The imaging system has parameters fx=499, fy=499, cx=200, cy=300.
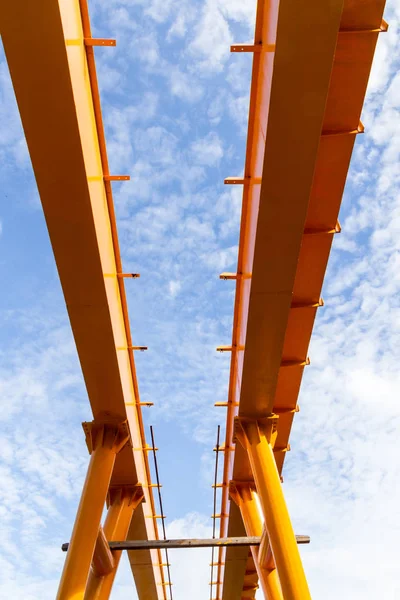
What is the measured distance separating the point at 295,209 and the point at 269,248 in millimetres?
730

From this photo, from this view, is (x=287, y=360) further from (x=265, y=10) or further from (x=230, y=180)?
(x=265, y=10)

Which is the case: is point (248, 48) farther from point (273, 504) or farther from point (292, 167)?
point (273, 504)

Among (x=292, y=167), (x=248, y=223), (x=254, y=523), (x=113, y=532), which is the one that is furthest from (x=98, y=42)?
(x=254, y=523)

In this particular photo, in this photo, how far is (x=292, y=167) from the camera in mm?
6613

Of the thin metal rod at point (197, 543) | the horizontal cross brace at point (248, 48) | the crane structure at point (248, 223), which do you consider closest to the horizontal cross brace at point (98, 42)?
the crane structure at point (248, 223)

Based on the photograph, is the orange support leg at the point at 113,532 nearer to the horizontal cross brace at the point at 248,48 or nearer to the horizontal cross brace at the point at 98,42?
the horizontal cross brace at the point at 98,42

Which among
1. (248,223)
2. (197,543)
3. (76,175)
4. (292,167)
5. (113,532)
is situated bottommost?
(197,543)

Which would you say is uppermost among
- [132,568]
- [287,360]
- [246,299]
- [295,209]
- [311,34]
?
[132,568]

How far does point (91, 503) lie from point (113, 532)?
90.9 inches

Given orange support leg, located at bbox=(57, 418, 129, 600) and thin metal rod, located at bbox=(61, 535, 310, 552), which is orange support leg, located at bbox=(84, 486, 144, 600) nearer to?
thin metal rod, located at bbox=(61, 535, 310, 552)

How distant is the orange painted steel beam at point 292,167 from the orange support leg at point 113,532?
3583 millimetres

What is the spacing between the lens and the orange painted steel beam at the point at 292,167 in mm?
5727

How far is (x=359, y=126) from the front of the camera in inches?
273

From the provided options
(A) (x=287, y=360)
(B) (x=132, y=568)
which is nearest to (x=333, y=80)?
(A) (x=287, y=360)
